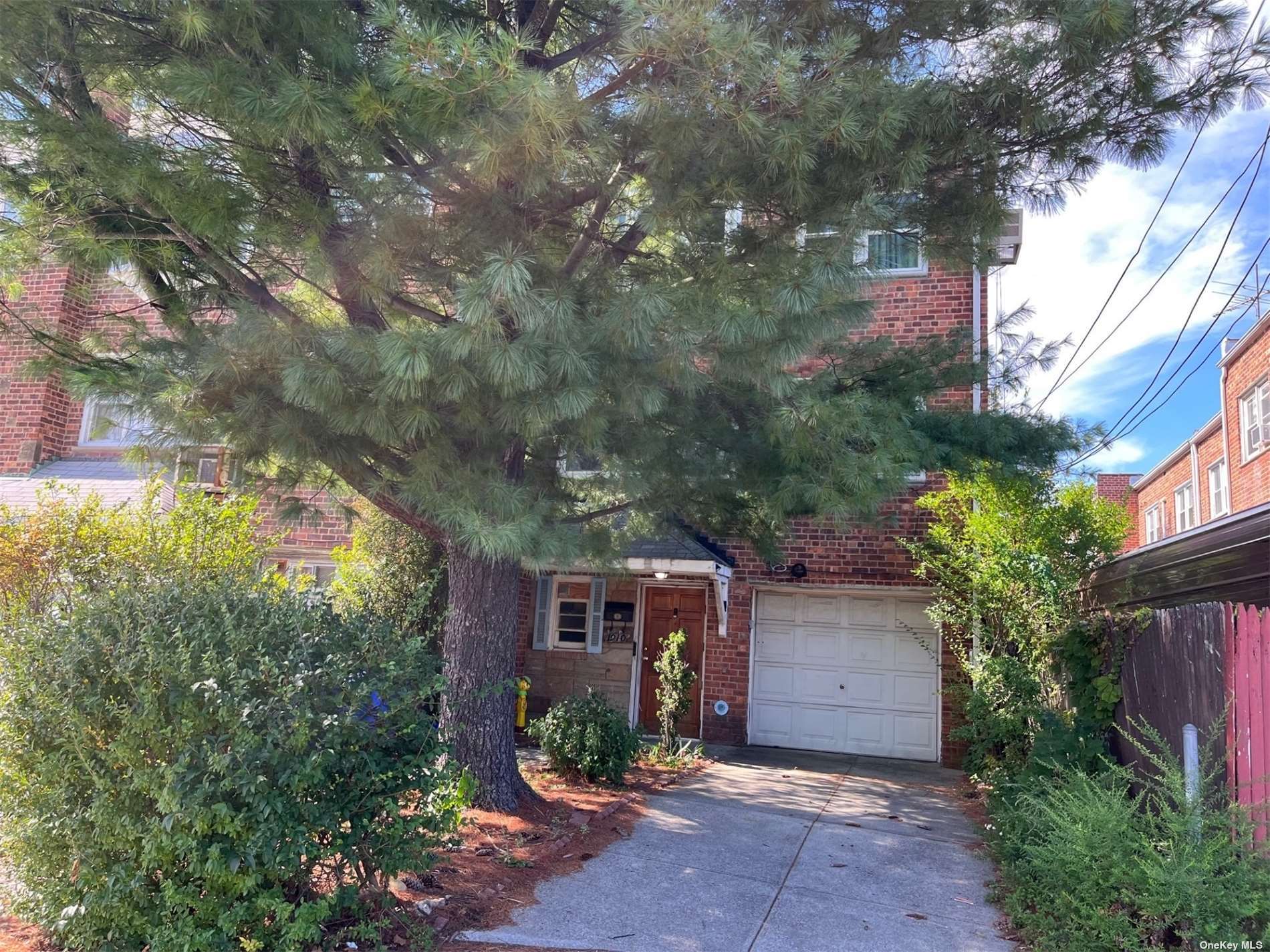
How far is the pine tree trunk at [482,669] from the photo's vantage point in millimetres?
6285

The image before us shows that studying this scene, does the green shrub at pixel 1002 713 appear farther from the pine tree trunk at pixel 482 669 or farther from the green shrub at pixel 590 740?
the pine tree trunk at pixel 482 669

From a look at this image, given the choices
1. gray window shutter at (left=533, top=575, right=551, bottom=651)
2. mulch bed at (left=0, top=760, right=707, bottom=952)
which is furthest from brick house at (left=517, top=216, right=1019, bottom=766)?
mulch bed at (left=0, top=760, right=707, bottom=952)

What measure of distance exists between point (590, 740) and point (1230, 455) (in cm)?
1459

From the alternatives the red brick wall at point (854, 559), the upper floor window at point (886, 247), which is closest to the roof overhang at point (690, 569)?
the red brick wall at point (854, 559)

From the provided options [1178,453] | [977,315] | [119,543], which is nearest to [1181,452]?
[1178,453]

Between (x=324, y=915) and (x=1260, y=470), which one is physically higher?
(x=1260, y=470)

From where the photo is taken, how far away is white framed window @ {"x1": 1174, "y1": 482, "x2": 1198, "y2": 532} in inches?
792

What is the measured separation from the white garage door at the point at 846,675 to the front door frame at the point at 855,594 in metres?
0.04

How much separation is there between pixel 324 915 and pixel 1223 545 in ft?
16.4

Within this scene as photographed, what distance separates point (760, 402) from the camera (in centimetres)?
662

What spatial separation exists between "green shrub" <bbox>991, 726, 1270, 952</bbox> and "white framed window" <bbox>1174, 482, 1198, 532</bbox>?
1782cm

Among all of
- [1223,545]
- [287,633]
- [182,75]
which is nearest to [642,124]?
[182,75]

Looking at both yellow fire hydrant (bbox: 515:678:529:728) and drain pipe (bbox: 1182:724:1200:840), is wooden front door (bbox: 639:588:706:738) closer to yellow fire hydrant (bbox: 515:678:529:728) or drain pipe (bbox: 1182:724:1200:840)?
yellow fire hydrant (bbox: 515:678:529:728)

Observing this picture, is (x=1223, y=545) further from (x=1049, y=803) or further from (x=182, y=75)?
(x=182, y=75)
